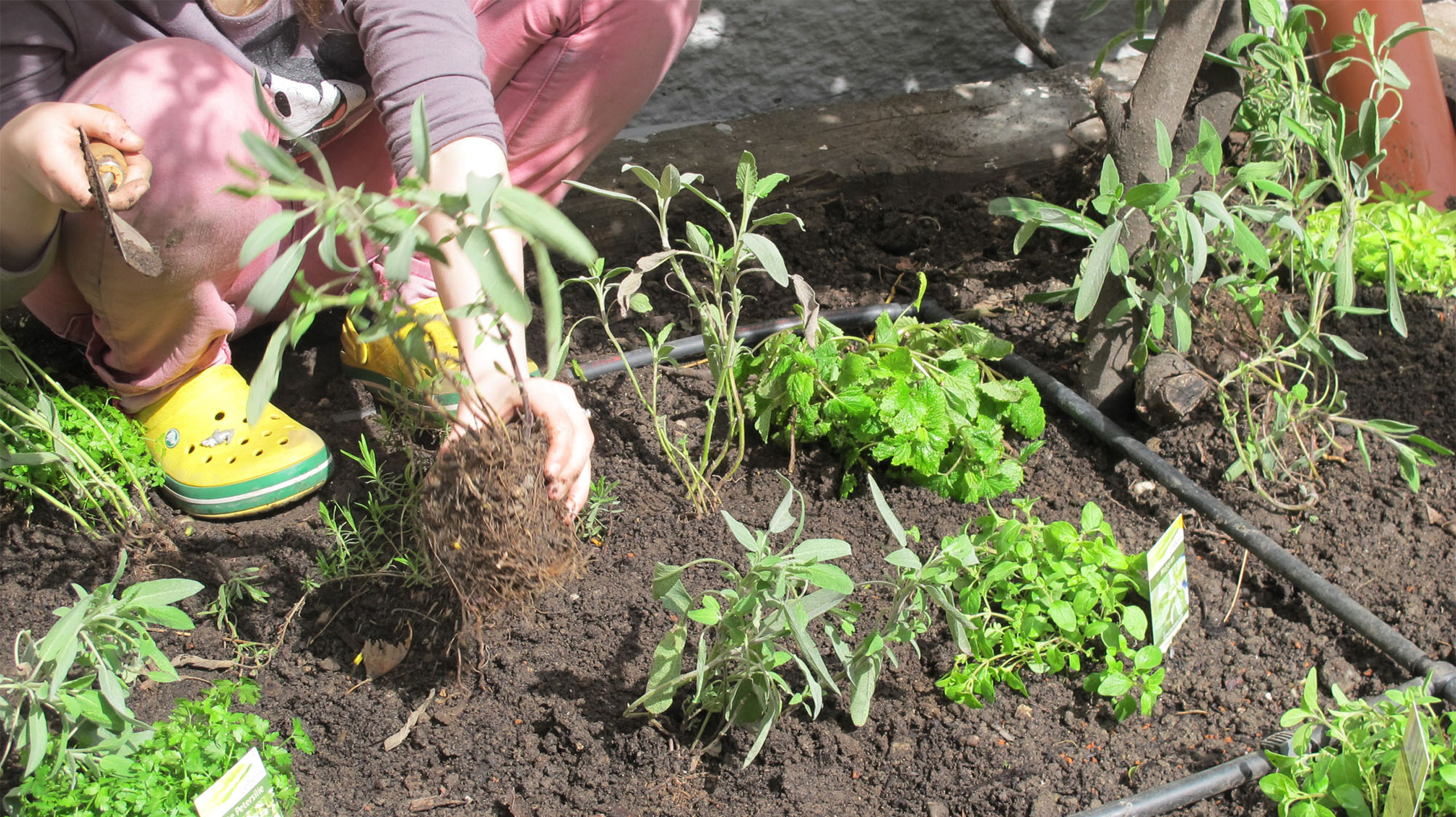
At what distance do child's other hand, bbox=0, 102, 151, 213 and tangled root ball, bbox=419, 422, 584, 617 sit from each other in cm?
54

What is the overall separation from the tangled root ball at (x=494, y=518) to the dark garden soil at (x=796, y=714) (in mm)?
198

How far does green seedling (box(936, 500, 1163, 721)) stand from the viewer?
1486 millimetres

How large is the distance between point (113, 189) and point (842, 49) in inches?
94.3

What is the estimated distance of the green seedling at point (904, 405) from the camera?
5.83 ft

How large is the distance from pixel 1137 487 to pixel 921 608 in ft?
2.50

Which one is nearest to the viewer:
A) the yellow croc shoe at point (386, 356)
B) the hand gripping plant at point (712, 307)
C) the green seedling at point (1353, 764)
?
the green seedling at point (1353, 764)

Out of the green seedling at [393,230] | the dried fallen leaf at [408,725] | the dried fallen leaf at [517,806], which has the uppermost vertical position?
the green seedling at [393,230]

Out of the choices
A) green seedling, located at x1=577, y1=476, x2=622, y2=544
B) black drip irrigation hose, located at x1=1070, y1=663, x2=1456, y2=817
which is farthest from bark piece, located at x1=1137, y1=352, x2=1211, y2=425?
green seedling, located at x1=577, y1=476, x2=622, y2=544

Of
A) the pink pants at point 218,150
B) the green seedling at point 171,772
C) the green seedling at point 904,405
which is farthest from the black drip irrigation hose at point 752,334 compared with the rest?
the green seedling at point 171,772

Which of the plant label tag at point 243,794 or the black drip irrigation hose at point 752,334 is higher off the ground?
the plant label tag at point 243,794

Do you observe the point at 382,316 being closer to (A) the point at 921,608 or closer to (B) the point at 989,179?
(A) the point at 921,608

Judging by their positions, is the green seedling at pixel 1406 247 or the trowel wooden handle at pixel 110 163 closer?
the trowel wooden handle at pixel 110 163

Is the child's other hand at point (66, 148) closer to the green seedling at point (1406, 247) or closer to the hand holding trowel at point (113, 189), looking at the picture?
the hand holding trowel at point (113, 189)

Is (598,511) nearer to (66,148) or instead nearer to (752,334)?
(752,334)
